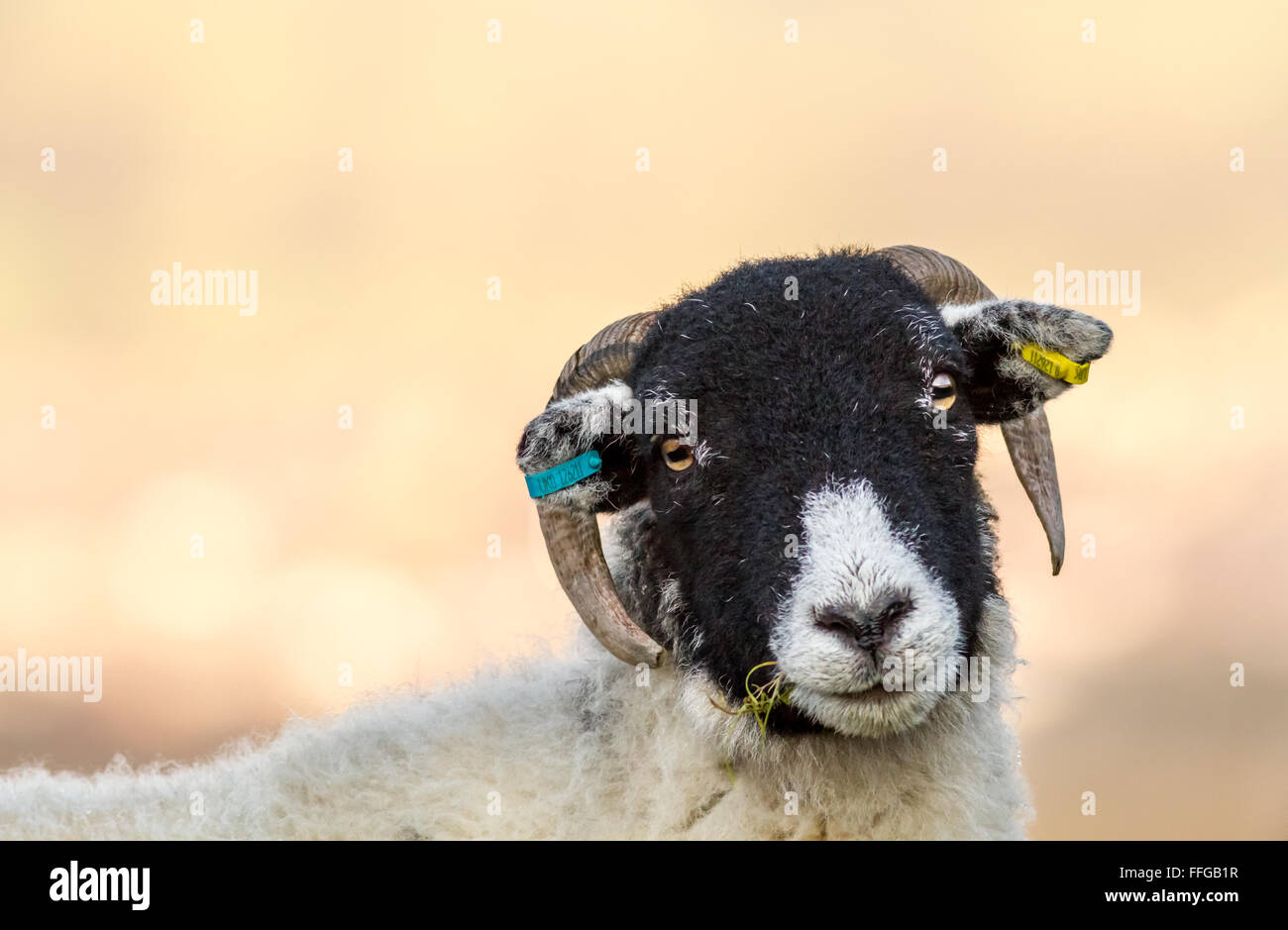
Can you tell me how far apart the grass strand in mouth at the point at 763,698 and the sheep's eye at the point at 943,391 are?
1.90 metres

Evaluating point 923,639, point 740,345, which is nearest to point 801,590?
point 923,639

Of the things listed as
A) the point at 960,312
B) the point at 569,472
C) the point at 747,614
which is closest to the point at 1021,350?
the point at 960,312

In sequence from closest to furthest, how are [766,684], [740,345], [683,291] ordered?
[766,684], [740,345], [683,291]

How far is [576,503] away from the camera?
7.54 m

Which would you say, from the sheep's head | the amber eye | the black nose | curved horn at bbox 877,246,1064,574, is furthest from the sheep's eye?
the black nose

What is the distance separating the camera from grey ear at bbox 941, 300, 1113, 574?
750 cm

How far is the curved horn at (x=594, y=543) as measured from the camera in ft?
24.0

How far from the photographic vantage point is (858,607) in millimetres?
5762

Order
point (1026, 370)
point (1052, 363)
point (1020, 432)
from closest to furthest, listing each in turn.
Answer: point (1052, 363) → point (1026, 370) → point (1020, 432)

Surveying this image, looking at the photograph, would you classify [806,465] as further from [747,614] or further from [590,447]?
[590,447]

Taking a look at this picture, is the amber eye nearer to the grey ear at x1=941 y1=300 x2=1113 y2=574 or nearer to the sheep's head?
the sheep's head

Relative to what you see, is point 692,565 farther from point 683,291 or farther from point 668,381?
point 683,291

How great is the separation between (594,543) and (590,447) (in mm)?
643

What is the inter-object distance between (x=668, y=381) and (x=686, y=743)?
87.6 inches
